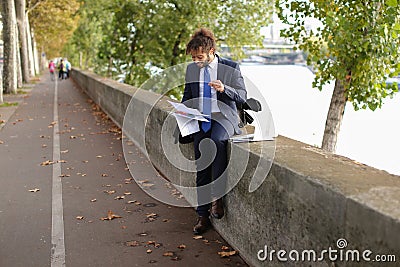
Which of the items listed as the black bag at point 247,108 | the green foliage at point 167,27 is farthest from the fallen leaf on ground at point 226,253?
the green foliage at point 167,27

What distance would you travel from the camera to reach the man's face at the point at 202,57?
556cm

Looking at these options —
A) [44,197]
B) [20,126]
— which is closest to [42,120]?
[20,126]

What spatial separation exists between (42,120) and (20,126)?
5.52ft

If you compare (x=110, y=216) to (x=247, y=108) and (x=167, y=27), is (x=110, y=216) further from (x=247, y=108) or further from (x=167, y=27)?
(x=167, y=27)

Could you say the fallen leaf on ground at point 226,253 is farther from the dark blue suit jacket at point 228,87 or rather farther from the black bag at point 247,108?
the black bag at point 247,108

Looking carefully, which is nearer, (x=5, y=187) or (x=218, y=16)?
(x=5, y=187)

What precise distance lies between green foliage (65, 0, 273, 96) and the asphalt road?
13.2 meters

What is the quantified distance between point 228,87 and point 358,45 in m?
6.19

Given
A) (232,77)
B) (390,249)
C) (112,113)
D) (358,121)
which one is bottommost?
(358,121)

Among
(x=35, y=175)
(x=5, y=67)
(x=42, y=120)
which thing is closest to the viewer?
(x=35, y=175)

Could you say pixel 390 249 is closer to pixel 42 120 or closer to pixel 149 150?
pixel 149 150

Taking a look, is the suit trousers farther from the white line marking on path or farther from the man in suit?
the white line marking on path

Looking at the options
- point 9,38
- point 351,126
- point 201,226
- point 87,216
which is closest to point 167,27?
point 9,38

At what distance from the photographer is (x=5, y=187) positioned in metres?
8.00
